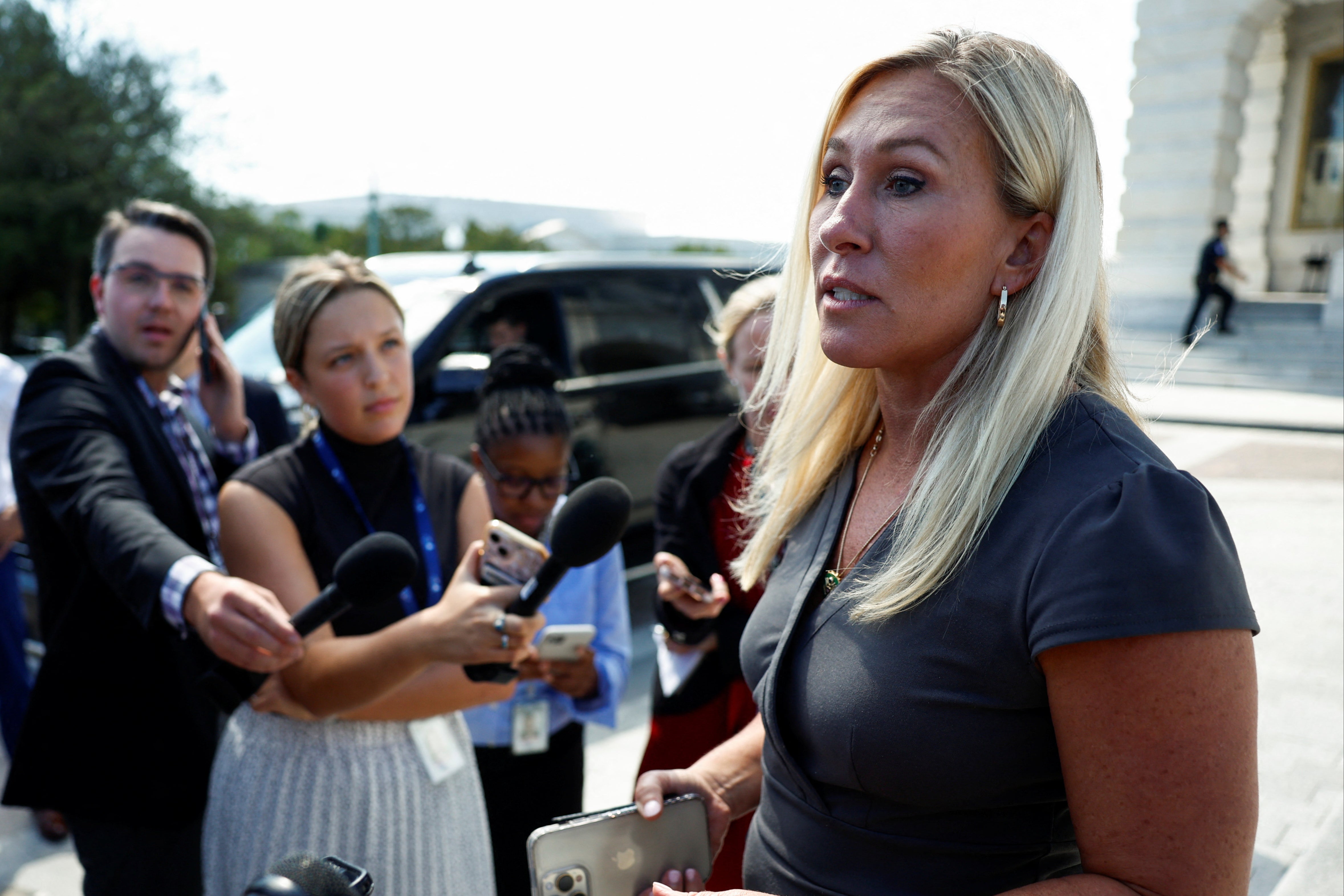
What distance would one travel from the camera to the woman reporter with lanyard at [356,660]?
1.94 m

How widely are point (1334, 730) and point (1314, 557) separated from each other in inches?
18.3

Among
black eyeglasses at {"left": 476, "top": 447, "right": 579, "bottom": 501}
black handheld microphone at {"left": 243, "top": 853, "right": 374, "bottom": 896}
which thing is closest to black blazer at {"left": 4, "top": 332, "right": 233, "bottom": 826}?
black eyeglasses at {"left": 476, "top": 447, "right": 579, "bottom": 501}

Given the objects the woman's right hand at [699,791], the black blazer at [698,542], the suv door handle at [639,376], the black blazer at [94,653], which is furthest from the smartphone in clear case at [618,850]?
the suv door handle at [639,376]

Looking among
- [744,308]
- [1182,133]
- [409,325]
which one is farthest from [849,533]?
[1182,133]

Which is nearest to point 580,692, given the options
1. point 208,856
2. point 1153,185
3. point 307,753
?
point 307,753

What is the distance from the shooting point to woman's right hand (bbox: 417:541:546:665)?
1798mm

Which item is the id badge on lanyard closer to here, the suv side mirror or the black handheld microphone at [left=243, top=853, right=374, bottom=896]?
the black handheld microphone at [left=243, top=853, right=374, bottom=896]

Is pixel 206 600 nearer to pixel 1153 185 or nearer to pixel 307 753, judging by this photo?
pixel 307 753

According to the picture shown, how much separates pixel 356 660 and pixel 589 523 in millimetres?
592

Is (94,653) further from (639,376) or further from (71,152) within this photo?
(71,152)

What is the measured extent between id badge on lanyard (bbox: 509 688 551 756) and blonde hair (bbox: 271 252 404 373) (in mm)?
1107

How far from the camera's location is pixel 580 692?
2658mm

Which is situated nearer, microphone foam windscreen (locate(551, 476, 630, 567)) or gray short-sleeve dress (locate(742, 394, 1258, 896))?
gray short-sleeve dress (locate(742, 394, 1258, 896))

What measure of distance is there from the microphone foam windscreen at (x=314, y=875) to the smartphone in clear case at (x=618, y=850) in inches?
16.8
